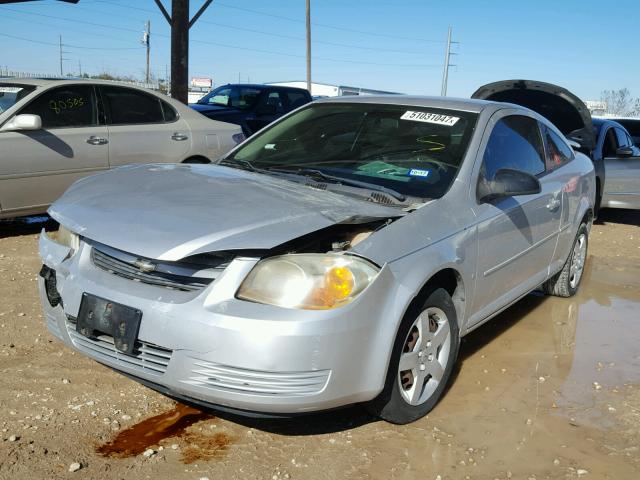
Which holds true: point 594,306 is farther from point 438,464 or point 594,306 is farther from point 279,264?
point 279,264

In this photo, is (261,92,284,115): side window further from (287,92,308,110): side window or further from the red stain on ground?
the red stain on ground

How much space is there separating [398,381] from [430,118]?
68.4 inches

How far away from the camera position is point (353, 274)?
2703 millimetres

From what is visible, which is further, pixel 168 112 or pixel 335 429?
pixel 168 112

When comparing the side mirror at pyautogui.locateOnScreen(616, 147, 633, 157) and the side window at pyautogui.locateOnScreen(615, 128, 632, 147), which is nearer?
the side mirror at pyautogui.locateOnScreen(616, 147, 633, 157)

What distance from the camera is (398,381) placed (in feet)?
9.89

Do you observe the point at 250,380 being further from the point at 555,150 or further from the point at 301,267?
the point at 555,150

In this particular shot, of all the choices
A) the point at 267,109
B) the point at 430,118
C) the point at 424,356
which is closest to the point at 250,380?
the point at 424,356

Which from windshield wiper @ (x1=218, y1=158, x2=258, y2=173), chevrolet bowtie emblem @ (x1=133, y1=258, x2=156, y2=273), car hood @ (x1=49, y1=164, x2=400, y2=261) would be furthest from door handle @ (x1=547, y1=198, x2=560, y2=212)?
chevrolet bowtie emblem @ (x1=133, y1=258, x2=156, y2=273)

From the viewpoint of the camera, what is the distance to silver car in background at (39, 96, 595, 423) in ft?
8.48

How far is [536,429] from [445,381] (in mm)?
486

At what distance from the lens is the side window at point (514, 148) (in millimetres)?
3908

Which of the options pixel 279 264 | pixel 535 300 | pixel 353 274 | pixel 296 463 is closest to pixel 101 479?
pixel 296 463

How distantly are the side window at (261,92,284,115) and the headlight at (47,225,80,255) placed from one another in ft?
29.7
